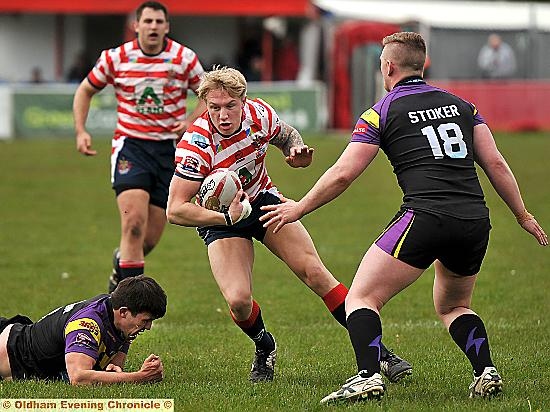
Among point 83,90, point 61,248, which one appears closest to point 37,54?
point 61,248

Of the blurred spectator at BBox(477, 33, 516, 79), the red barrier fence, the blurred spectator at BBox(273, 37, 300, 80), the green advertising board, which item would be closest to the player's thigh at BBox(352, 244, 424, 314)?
the green advertising board

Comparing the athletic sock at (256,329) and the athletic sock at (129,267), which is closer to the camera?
the athletic sock at (256,329)

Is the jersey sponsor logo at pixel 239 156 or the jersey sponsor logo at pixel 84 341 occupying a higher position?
the jersey sponsor logo at pixel 239 156

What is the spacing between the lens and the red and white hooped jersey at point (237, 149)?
698cm

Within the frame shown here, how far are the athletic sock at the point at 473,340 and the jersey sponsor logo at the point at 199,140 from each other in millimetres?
1754

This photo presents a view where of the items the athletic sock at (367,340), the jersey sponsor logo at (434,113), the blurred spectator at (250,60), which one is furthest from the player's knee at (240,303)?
the blurred spectator at (250,60)

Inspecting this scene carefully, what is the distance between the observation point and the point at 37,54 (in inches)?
1344

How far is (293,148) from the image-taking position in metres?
7.38

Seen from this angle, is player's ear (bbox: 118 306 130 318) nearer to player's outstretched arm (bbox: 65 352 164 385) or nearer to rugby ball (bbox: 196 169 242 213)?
player's outstretched arm (bbox: 65 352 164 385)

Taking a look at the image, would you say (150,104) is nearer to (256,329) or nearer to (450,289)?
(256,329)

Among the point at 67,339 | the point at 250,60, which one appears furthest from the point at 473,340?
the point at 250,60

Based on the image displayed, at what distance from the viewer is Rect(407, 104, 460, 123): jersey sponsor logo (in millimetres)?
6383

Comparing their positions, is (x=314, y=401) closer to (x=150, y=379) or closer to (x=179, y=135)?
(x=150, y=379)

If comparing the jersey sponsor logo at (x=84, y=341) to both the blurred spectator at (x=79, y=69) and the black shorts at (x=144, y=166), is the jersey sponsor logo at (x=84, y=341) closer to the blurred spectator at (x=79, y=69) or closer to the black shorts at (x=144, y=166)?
the black shorts at (x=144, y=166)
